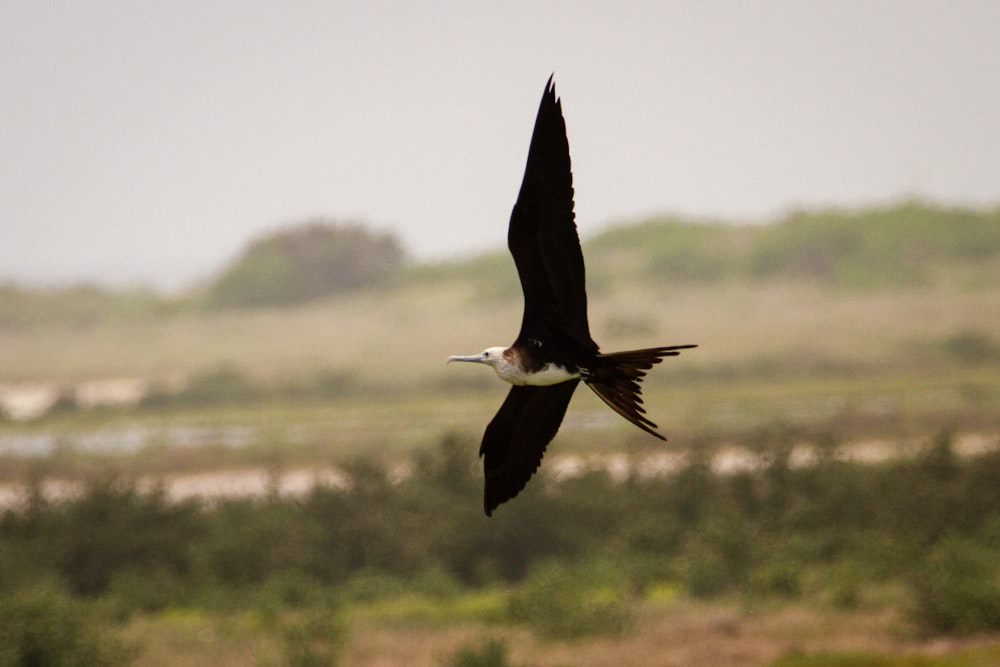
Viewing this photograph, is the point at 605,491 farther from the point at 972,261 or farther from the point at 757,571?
the point at 972,261

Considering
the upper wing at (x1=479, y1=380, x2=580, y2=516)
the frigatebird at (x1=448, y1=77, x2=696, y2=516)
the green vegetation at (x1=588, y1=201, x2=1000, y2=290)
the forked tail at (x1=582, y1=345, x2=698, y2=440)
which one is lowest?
the upper wing at (x1=479, y1=380, x2=580, y2=516)

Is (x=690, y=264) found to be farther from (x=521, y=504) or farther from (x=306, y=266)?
(x=521, y=504)

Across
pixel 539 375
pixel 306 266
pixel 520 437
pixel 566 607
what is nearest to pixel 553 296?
pixel 539 375

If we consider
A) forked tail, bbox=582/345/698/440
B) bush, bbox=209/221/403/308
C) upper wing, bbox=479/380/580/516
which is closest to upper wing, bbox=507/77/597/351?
forked tail, bbox=582/345/698/440

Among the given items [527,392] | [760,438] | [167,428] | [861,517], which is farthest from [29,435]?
[527,392]

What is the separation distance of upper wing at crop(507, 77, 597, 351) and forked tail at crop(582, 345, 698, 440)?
0.43 ft

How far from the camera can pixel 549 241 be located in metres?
7.55

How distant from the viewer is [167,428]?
29.5 m

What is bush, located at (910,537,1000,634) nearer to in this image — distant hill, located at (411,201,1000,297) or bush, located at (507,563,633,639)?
bush, located at (507,563,633,639)

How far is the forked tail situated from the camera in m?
7.37

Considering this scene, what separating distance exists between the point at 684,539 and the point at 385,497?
3.57 m

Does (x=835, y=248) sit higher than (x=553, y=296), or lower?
higher

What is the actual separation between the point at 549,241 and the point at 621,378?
71cm

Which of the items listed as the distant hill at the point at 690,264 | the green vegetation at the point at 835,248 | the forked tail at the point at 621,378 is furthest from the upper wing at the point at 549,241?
the green vegetation at the point at 835,248
